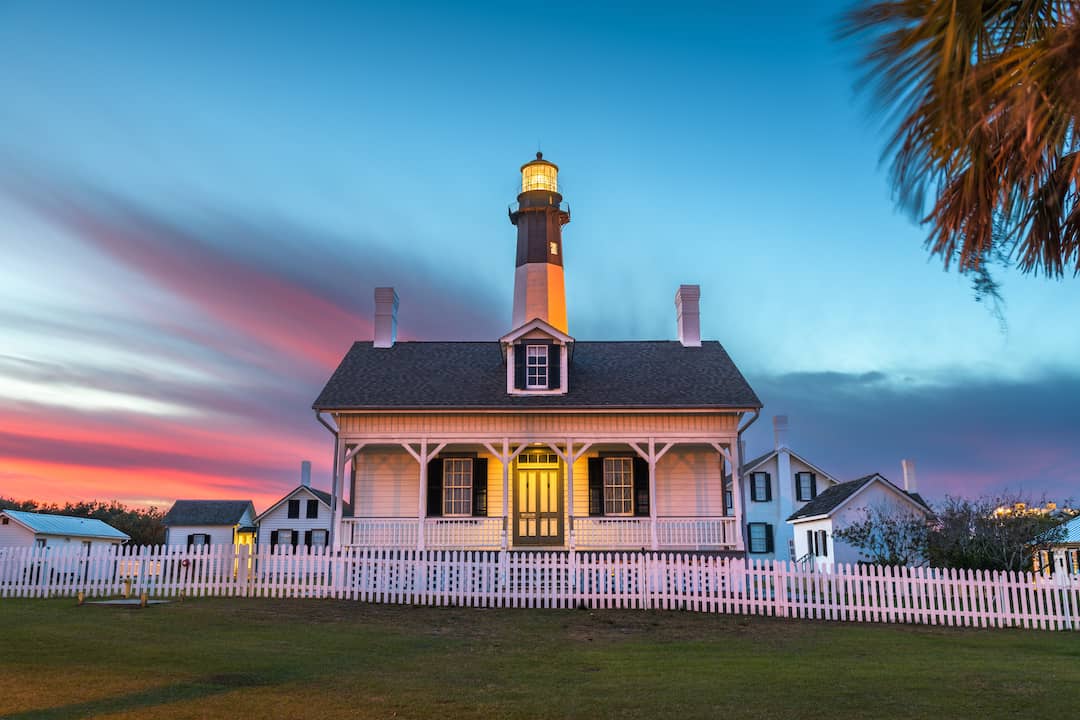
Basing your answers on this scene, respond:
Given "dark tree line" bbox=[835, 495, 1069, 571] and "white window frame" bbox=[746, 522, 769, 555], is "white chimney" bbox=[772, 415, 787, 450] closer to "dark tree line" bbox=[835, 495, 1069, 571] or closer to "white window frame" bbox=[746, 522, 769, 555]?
"white window frame" bbox=[746, 522, 769, 555]

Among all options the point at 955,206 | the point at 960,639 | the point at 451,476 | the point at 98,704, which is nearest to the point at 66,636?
the point at 98,704

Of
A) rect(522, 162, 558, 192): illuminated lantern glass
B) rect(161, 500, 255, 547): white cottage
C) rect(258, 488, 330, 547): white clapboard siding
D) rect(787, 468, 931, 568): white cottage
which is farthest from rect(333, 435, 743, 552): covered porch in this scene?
rect(161, 500, 255, 547): white cottage

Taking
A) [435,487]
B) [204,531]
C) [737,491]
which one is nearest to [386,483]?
[435,487]

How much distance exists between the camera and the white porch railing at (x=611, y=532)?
20516 mm

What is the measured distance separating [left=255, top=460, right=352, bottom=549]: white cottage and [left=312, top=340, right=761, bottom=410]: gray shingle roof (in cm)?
2469

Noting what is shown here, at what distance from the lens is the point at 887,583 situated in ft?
50.1

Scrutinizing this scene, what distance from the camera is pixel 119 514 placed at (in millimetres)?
85625

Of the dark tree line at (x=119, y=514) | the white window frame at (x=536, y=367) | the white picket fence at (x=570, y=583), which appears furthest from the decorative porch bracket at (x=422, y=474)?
the dark tree line at (x=119, y=514)

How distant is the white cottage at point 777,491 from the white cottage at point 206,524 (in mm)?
→ 31757

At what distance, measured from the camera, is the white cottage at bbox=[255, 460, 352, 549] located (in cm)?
4644

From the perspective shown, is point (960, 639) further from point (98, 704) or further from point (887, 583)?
point (98, 704)

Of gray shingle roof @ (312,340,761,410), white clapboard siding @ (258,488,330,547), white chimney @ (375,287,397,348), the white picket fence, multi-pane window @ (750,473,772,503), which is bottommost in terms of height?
the white picket fence

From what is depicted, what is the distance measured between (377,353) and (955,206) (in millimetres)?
21341

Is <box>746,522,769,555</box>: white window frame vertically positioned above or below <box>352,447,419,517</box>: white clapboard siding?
below
